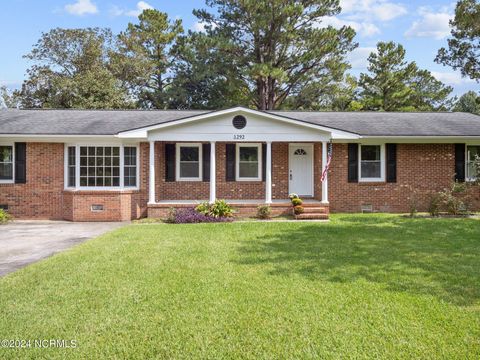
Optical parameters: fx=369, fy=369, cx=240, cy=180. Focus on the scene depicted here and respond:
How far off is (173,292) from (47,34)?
3048 cm

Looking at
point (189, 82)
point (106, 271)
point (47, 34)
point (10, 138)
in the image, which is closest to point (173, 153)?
point (10, 138)

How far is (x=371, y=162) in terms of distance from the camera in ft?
47.2

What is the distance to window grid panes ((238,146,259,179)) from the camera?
48.2ft

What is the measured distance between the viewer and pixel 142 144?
13.8 metres

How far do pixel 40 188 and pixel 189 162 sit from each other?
545 cm

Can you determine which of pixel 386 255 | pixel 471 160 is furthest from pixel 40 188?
pixel 471 160

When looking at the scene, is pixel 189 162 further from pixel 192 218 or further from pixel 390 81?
pixel 390 81

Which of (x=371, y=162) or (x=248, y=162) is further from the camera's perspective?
(x=248, y=162)

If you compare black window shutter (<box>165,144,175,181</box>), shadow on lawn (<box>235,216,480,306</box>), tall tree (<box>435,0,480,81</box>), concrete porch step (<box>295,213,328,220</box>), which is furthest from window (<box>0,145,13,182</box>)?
tall tree (<box>435,0,480,81</box>)

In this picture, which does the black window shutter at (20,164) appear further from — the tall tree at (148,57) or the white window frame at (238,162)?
the tall tree at (148,57)

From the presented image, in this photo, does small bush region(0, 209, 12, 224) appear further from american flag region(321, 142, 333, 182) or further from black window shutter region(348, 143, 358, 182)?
black window shutter region(348, 143, 358, 182)

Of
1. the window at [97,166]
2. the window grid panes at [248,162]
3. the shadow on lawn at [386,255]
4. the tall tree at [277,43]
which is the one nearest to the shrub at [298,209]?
the shadow on lawn at [386,255]

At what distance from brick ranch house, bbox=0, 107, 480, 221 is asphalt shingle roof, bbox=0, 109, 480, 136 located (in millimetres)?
65

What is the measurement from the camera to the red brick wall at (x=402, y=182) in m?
14.2
